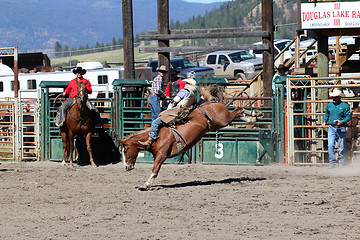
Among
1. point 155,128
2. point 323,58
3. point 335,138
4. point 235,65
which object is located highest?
point 235,65

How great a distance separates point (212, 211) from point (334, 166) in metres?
5.41

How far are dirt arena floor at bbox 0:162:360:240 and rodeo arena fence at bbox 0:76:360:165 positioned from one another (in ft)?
2.76

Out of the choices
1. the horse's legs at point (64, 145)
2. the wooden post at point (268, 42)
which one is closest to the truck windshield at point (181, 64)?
the wooden post at point (268, 42)

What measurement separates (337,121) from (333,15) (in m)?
3.20

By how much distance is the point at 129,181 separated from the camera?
1252 centimetres

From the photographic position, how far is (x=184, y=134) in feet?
38.1

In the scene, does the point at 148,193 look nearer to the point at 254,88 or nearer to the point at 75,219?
the point at 75,219

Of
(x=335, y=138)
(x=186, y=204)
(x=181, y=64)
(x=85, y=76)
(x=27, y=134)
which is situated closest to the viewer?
(x=186, y=204)

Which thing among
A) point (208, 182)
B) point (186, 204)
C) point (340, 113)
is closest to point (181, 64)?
point (340, 113)

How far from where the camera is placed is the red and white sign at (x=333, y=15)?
604 inches

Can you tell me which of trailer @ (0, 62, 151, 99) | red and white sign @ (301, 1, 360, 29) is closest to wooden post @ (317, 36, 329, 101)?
red and white sign @ (301, 1, 360, 29)

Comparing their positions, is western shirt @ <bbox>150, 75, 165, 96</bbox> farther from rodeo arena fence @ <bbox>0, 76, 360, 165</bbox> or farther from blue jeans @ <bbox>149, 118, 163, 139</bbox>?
blue jeans @ <bbox>149, 118, 163, 139</bbox>

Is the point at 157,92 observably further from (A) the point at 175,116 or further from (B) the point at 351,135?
(B) the point at 351,135

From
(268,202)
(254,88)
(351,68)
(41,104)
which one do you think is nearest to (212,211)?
(268,202)
